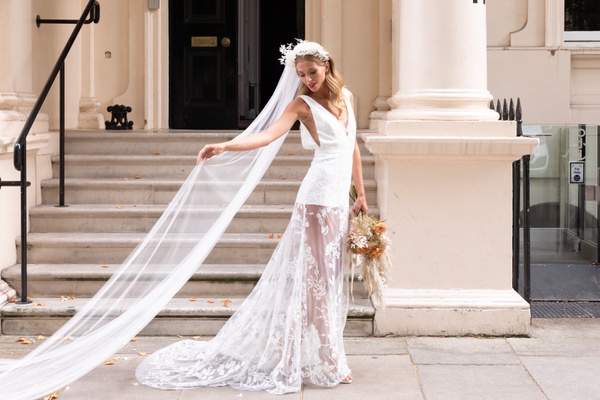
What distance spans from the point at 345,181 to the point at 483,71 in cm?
198

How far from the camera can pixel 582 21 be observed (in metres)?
11.1

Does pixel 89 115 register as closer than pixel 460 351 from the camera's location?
No

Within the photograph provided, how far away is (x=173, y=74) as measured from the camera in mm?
11625

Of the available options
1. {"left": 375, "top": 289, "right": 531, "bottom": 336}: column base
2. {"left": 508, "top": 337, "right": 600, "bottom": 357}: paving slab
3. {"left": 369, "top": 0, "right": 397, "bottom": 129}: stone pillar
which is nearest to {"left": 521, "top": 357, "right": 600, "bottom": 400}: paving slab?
{"left": 508, "top": 337, "right": 600, "bottom": 357}: paving slab

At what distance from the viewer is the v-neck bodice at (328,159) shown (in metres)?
5.80

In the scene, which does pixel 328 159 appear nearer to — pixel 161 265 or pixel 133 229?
pixel 161 265

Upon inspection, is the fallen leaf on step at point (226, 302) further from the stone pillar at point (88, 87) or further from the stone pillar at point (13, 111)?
the stone pillar at point (88, 87)

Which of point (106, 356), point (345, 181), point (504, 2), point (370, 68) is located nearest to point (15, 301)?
point (106, 356)

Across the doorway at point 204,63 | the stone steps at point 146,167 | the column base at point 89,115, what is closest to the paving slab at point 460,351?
the stone steps at point 146,167

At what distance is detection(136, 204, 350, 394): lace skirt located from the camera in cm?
580

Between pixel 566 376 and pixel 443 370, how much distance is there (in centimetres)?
74

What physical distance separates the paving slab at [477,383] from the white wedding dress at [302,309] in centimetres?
55

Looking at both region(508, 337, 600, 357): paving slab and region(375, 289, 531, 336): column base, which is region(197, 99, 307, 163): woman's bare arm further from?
region(508, 337, 600, 357): paving slab

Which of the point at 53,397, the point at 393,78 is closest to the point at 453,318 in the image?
the point at 53,397
